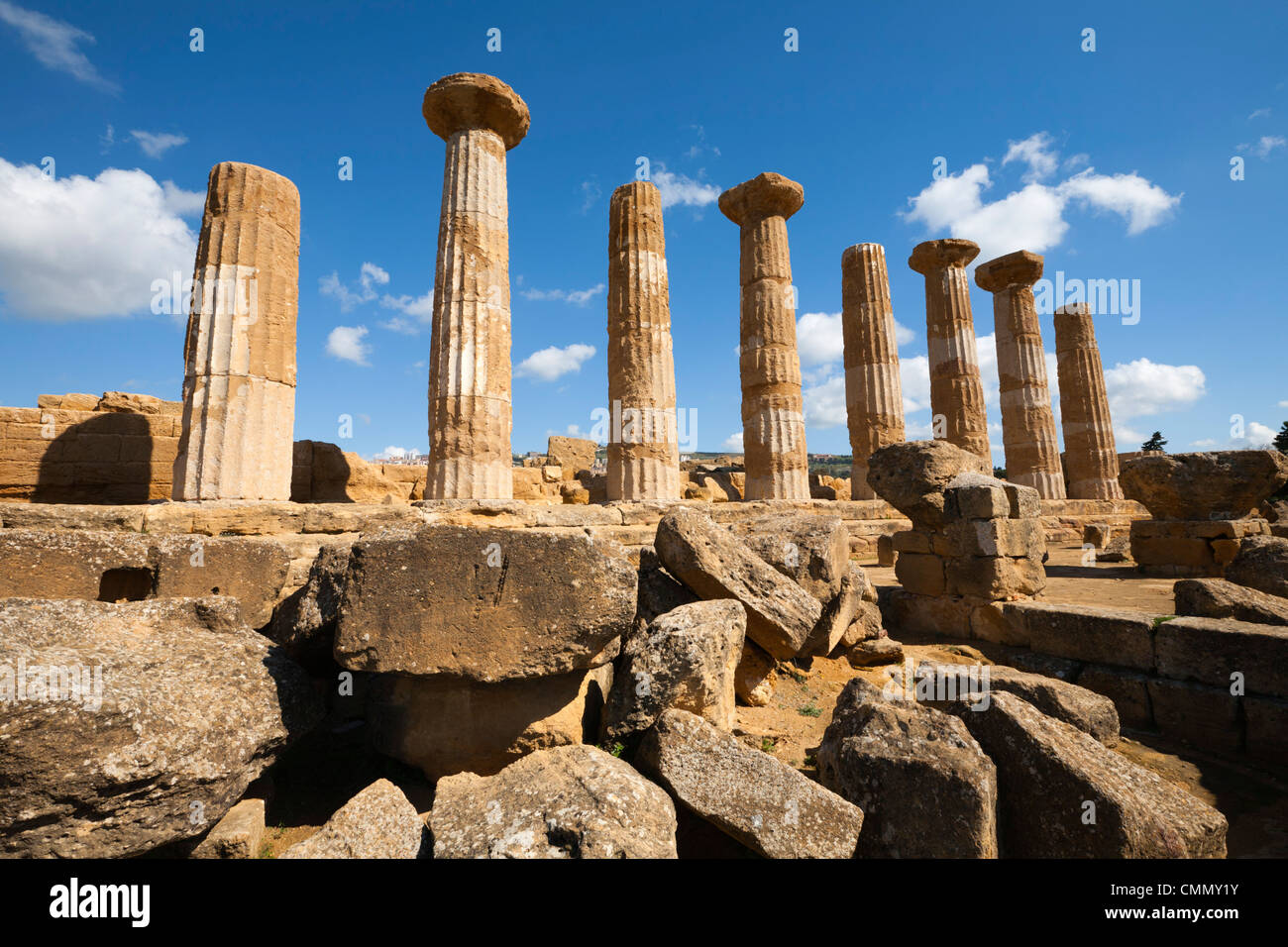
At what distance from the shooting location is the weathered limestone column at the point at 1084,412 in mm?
17938

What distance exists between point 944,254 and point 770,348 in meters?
8.11

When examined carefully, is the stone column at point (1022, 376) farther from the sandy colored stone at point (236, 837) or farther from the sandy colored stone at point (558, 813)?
the sandy colored stone at point (236, 837)

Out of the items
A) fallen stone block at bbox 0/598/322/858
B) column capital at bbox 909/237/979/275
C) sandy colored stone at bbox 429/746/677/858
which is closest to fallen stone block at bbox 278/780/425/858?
sandy colored stone at bbox 429/746/677/858

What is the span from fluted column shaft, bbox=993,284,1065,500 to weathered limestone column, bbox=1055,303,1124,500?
4.61 ft

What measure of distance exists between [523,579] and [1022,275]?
19977 millimetres

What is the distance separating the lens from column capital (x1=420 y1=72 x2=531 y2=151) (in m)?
8.64

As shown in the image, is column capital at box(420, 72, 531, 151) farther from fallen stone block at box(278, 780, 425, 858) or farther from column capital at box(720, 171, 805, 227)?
fallen stone block at box(278, 780, 425, 858)

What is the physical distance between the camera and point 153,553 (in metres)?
3.72

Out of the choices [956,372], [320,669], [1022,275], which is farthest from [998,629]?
[1022,275]

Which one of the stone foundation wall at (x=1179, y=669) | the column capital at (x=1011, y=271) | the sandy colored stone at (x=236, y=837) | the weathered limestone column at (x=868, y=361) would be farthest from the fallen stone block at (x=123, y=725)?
the column capital at (x=1011, y=271)

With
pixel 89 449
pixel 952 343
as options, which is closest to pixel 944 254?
pixel 952 343

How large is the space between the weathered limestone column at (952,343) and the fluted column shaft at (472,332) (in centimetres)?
1284

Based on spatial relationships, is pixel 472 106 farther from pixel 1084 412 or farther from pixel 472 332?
pixel 1084 412
